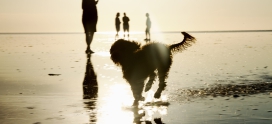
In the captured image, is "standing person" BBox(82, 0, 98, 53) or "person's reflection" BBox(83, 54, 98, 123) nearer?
"person's reflection" BBox(83, 54, 98, 123)

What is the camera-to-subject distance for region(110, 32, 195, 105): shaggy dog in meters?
6.92

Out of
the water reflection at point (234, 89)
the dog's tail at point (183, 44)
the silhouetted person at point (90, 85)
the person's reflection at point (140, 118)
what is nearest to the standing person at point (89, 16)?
the silhouetted person at point (90, 85)

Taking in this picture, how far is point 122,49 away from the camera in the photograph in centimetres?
693

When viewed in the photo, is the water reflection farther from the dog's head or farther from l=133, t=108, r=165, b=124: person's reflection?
l=133, t=108, r=165, b=124: person's reflection

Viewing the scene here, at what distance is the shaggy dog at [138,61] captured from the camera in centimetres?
692

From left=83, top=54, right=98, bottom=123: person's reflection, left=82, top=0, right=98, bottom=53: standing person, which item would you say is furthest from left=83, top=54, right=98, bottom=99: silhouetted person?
A: left=82, top=0, right=98, bottom=53: standing person

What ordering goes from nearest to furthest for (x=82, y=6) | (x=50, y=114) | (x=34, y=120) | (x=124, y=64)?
(x=34, y=120) → (x=50, y=114) → (x=124, y=64) → (x=82, y=6)

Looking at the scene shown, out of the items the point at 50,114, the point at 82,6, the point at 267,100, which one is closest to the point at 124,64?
the point at 50,114

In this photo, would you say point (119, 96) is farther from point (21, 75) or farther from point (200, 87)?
point (21, 75)

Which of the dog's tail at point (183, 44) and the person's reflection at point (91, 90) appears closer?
the person's reflection at point (91, 90)

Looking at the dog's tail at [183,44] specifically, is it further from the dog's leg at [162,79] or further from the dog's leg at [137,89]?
the dog's leg at [137,89]

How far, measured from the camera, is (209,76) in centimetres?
1015

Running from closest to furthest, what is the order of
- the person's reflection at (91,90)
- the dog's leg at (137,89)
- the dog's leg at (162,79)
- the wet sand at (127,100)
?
the wet sand at (127,100) < the person's reflection at (91,90) < the dog's leg at (137,89) < the dog's leg at (162,79)

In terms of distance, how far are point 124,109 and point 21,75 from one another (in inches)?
202
